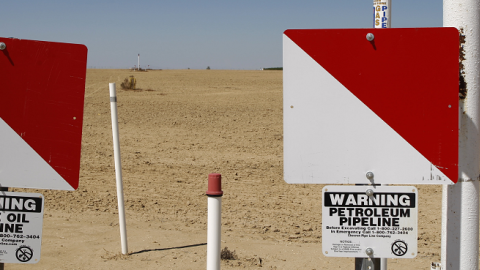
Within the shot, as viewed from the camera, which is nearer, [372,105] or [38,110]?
[372,105]

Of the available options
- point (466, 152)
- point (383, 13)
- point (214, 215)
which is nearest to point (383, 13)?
point (383, 13)

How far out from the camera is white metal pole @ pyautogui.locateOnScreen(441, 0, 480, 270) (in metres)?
2.09

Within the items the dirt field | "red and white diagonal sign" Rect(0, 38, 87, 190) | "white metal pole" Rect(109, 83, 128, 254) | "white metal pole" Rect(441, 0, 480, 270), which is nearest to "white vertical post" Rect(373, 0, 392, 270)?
"white metal pole" Rect(441, 0, 480, 270)

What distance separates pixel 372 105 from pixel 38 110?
1479 mm

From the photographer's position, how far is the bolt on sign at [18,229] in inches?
86.4

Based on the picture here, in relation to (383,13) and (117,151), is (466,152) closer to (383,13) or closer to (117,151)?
(383,13)

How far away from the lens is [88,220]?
6.08m

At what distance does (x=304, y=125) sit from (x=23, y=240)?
1390mm

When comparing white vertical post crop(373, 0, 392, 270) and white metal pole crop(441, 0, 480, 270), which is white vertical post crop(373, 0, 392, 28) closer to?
white vertical post crop(373, 0, 392, 270)

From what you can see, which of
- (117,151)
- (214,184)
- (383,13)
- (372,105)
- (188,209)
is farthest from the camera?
(188,209)

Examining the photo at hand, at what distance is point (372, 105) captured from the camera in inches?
75.0

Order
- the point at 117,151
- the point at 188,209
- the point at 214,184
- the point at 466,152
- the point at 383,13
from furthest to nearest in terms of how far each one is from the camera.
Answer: the point at 188,209 < the point at 117,151 < the point at 383,13 < the point at 214,184 < the point at 466,152

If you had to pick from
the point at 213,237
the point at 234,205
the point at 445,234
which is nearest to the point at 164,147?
the point at 234,205

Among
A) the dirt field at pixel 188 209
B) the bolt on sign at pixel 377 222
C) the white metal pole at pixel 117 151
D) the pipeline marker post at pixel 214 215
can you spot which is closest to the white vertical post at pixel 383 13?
the pipeline marker post at pixel 214 215
